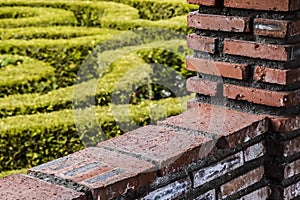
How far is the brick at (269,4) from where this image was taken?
2514mm

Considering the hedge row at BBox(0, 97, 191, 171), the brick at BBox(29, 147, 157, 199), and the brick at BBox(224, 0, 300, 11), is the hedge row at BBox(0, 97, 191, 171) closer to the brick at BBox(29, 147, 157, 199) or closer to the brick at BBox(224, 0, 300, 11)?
the brick at BBox(224, 0, 300, 11)

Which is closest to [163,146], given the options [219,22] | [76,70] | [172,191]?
[172,191]

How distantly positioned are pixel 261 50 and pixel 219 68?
21 centimetres

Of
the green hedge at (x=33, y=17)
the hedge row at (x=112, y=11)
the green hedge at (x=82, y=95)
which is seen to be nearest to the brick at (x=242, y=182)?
the green hedge at (x=82, y=95)

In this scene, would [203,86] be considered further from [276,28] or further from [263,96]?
[276,28]

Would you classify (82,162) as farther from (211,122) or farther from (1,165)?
(1,165)

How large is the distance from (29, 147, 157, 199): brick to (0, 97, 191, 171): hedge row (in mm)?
2407

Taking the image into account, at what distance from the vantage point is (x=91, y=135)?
4.86 metres

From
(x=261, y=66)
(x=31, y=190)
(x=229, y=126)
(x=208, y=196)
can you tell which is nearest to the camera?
(x=31, y=190)

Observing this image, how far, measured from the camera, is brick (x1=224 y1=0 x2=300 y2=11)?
8.25 feet

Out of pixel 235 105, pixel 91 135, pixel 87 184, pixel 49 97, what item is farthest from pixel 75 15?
pixel 87 184

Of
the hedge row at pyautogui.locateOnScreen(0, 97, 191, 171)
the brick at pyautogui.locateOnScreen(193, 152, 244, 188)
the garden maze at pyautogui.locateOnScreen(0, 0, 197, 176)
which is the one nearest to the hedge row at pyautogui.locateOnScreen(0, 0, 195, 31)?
the garden maze at pyautogui.locateOnScreen(0, 0, 197, 176)

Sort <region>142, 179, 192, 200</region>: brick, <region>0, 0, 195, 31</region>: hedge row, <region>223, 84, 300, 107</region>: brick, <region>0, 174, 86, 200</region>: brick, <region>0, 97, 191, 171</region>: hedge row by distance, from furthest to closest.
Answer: <region>0, 0, 195, 31</region>: hedge row → <region>0, 97, 191, 171</region>: hedge row → <region>223, 84, 300, 107</region>: brick → <region>142, 179, 192, 200</region>: brick → <region>0, 174, 86, 200</region>: brick

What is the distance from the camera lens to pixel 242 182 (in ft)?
8.45
